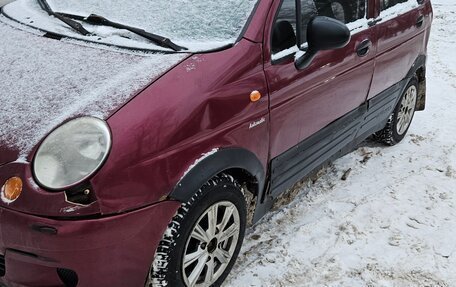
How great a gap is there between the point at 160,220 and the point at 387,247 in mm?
1726

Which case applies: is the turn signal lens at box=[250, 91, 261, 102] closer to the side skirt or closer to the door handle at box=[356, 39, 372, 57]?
the side skirt

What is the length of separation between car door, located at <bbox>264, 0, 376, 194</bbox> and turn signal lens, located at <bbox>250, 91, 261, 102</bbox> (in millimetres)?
110

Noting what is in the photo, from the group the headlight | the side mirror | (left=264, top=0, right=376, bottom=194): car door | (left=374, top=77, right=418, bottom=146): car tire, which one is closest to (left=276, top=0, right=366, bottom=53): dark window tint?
(left=264, top=0, right=376, bottom=194): car door

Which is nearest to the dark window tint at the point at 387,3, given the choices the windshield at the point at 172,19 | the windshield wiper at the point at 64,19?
the windshield at the point at 172,19

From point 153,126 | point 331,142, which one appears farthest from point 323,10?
point 153,126

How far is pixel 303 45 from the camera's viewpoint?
2.80m

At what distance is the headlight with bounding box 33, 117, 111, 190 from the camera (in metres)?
1.92

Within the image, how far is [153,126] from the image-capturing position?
2051mm

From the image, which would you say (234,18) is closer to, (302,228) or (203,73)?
(203,73)

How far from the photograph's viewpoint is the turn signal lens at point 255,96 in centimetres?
248

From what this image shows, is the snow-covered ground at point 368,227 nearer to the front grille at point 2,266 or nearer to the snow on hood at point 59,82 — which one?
the front grille at point 2,266

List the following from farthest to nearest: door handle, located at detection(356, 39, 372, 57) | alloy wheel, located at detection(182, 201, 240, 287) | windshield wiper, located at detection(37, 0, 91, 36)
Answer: door handle, located at detection(356, 39, 372, 57) → windshield wiper, located at detection(37, 0, 91, 36) → alloy wheel, located at detection(182, 201, 240, 287)

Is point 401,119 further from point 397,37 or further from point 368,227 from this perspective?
point 368,227

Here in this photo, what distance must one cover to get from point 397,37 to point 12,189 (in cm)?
311
